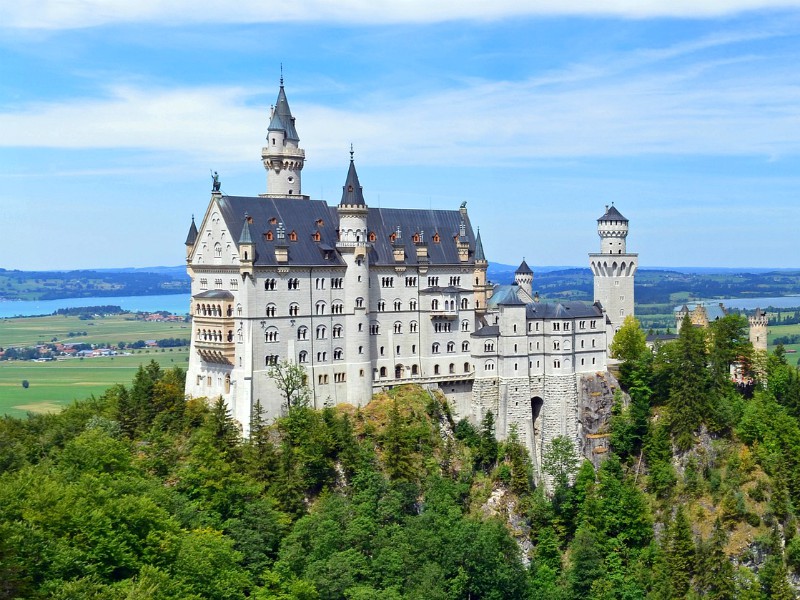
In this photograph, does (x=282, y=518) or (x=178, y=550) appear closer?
(x=178, y=550)

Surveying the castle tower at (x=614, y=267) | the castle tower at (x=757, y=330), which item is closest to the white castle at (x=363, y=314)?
the castle tower at (x=614, y=267)

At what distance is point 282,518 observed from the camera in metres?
80.9

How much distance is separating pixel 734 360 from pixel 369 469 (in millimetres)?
41854

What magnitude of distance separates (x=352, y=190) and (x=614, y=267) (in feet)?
111

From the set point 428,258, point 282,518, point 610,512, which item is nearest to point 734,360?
point 610,512

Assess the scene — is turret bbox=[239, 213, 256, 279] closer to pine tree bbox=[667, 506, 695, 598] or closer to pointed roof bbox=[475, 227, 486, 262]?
pointed roof bbox=[475, 227, 486, 262]

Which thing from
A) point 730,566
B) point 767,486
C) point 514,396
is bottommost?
point 730,566

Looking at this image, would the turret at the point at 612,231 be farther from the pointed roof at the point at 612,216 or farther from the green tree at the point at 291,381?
the green tree at the point at 291,381

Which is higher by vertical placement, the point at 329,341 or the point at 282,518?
the point at 329,341

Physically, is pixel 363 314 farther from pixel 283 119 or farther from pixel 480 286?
pixel 283 119

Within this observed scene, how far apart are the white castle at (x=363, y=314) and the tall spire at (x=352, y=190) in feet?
0.36

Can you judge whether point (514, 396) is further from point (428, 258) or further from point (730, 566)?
point (730, 566)

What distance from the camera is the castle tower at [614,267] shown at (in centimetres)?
11381

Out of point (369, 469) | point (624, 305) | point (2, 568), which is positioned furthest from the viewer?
point (624, 305)
